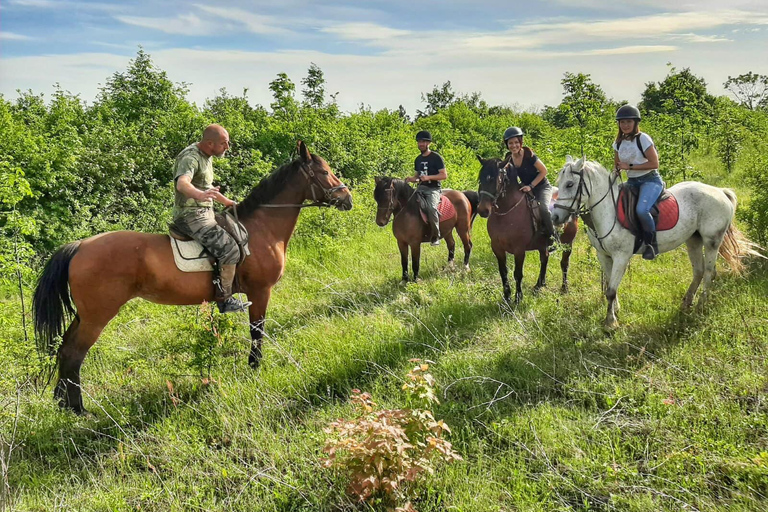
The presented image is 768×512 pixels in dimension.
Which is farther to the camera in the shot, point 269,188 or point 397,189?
point 397,189

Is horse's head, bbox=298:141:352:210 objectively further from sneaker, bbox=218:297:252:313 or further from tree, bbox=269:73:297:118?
tree, bbox=269:73:297:118

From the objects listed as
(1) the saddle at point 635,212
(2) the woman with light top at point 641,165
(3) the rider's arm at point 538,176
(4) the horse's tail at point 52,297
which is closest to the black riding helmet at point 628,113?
(2) the woman with light top at point 641,165

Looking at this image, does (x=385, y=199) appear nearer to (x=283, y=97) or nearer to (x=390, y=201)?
(x=390, y=201)

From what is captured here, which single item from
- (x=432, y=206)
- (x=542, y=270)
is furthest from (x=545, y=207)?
(x=432, y=206)

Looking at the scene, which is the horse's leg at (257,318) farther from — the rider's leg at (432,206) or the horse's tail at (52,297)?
the rider's leg at (432,206)

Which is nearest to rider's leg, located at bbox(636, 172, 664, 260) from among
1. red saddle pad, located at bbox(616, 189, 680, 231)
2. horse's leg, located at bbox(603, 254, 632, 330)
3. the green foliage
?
red saddle pad, located at bbox(616, 189, 680, 231)

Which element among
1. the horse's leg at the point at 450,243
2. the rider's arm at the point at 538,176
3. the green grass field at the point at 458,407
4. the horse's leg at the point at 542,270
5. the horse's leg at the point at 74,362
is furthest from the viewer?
the horse's leg at the point at 450,243

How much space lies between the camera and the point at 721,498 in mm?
3072

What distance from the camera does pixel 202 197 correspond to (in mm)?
4594

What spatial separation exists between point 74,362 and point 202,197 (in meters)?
2.31

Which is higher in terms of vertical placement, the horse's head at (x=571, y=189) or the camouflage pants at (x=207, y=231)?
the horse's head at (x=571, y=189)

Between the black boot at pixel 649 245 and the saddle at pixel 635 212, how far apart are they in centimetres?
7

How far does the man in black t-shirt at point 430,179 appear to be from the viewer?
333 inches

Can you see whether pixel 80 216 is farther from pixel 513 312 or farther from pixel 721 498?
pixel 721 498
